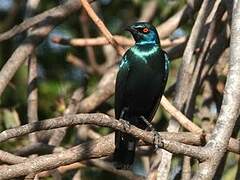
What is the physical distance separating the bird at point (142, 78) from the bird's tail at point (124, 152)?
29cm

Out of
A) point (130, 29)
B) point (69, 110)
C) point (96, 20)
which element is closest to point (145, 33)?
point (130, 29)

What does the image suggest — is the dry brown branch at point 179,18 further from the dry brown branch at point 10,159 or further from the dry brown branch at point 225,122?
the dry brown branch at point 10,159

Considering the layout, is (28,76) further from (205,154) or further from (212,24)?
(205,154)

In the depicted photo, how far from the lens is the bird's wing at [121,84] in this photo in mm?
5859

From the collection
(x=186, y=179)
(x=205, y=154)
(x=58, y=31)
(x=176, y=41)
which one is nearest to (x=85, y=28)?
(x=58, y=31)

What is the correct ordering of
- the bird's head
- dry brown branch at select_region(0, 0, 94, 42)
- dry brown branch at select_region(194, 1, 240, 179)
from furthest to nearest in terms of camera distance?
dry brown branch at select_region(0, 0, 94, 42) < the bird's head < dry brown branch at select_region(194, 1, 240, 179)

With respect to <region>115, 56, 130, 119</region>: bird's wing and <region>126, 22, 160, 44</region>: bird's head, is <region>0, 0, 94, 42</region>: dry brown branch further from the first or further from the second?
<region>115, 56, 130, 119</region>: bird's wing

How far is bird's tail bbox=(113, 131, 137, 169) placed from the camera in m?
5.45

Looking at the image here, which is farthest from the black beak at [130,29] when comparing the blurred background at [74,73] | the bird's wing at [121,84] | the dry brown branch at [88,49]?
the dry brown branch at [88,49]

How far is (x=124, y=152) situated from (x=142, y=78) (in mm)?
636

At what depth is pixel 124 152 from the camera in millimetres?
5547

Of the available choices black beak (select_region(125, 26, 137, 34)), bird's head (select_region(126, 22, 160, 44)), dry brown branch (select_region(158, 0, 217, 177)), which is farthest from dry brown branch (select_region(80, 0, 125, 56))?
dry brown branch (select_region(158, 0, 217, 177))

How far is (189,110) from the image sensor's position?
625 cm

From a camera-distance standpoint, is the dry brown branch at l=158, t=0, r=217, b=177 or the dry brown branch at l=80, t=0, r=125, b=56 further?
the dry brown branch at l=158, t=0, r=217, b=177
